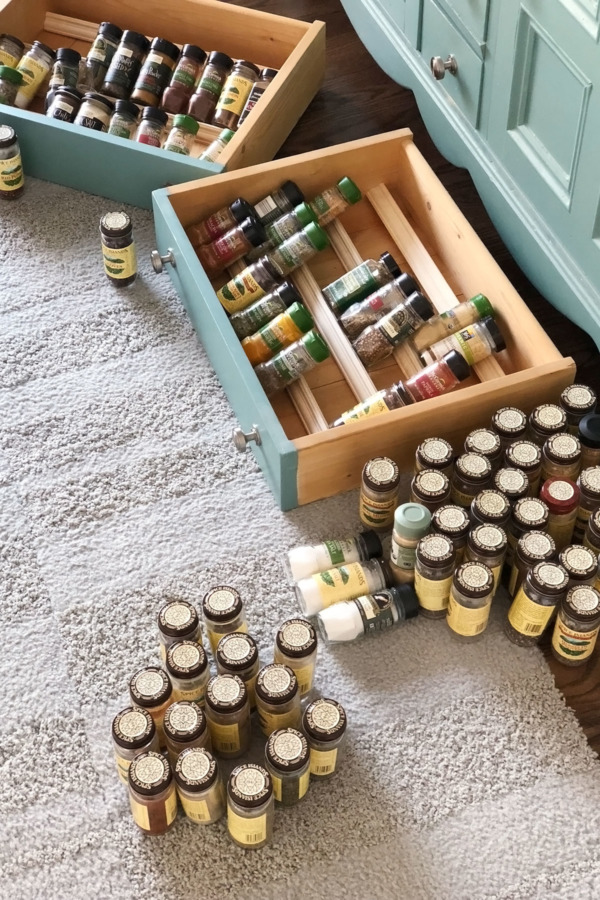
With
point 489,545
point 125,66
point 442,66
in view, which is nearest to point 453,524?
point 489,545

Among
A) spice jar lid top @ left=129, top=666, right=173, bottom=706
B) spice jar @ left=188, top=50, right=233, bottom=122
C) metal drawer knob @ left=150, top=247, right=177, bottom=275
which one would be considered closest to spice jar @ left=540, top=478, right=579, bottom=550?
spice jar lid top @ left=129, top=666, right=173, bottom=706

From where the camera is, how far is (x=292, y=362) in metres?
1.55

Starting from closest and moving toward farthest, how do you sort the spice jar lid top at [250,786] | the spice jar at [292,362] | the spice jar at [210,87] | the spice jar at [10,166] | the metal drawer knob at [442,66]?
the spice jar lid top at [250,786] < the spice jar at [292,362] < the metal drawer knob at [442,66] < the spice jar at [10,166] < the spice jar at [210,87]

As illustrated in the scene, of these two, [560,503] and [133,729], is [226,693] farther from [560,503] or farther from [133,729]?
[560,503]

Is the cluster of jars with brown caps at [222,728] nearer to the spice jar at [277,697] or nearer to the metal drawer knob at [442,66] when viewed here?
the spice jar at [277,697]

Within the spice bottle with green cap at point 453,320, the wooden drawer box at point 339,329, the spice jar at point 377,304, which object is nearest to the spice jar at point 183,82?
the wooden drawer box at point 339,329

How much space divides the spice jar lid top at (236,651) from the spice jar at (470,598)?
0.27 meters

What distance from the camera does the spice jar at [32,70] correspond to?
6.46 feet

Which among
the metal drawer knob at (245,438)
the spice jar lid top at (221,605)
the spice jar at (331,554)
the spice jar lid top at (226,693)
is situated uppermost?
the metal drawer knob at (245,438)

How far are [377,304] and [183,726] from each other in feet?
2.49

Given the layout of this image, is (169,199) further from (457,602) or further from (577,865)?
(577,865)

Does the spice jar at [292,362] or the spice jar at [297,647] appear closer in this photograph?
the spice jar at [297,647]

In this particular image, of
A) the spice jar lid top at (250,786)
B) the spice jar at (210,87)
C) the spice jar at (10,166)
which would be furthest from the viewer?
the spice jar at (210,87)

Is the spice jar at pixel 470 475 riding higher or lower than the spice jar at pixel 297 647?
higher
